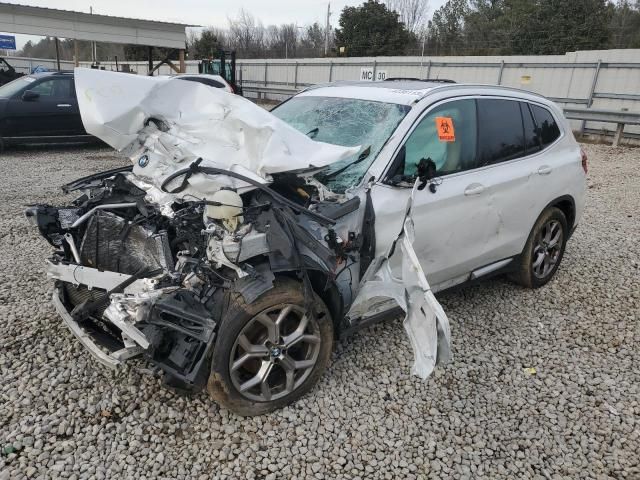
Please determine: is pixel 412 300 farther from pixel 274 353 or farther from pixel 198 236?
pixel 198 236

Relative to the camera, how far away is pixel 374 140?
3336mm

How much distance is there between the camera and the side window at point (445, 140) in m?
3.35

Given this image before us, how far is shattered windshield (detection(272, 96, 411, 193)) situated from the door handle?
2.40 feet

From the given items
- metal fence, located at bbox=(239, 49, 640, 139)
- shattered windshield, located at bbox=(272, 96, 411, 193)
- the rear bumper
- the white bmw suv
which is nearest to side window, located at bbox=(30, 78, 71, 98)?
the white bmw suv

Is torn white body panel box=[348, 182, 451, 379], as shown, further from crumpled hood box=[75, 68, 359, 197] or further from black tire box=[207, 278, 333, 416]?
crumpled hood box=[75, 68, 359, 197]

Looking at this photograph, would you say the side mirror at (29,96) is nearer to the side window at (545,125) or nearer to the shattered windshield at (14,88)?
the shattered windshield at (14,88)

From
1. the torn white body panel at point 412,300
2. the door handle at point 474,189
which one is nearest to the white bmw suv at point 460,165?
the door handle at point 474,189

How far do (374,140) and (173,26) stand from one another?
65.2ft

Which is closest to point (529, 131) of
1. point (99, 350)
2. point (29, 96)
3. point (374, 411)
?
point (374, 411)

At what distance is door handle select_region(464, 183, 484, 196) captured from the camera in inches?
140

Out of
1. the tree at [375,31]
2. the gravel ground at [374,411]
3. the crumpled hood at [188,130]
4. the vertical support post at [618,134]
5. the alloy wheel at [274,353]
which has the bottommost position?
the gravel ground at [374,411]

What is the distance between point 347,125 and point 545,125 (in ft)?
6.53

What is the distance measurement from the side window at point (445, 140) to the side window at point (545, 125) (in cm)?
91

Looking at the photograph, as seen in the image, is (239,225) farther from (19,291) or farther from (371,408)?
(19,291)
